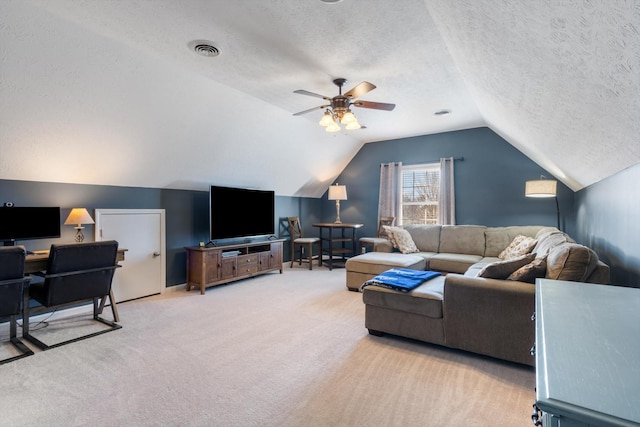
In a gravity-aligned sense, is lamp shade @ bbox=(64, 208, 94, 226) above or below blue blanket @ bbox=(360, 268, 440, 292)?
above

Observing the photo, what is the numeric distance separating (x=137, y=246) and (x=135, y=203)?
1.84 ft

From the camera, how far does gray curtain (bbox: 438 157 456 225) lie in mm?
5703

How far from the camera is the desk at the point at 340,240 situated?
615 cm

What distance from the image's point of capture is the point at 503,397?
6.57 ft

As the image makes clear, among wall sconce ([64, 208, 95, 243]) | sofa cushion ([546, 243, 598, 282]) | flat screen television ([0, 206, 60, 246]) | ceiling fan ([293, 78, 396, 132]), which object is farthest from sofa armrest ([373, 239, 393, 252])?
flat screen television ([0, 206, 60, 246])

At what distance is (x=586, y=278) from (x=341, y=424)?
6.23 ft

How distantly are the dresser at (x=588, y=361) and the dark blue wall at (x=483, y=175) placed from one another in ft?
14.0

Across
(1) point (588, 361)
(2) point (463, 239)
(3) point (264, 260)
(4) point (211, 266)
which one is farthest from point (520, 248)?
(4) point (211, 266)

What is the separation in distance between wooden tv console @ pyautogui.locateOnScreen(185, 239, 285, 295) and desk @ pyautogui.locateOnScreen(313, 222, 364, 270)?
1.11m

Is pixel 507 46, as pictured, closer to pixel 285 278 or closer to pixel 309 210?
pixel 285 278

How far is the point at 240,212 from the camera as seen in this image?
16.9 ft

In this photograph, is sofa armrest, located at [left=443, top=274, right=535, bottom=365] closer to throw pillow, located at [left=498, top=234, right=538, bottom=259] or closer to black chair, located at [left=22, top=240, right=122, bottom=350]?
throw pillow, located at [left=498, top=234, right=538, bottom=259]

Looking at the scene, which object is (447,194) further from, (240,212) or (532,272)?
(240,212)

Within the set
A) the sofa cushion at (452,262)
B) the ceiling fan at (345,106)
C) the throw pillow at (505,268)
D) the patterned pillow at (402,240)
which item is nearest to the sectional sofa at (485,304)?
the throw pillow at (505,268)
